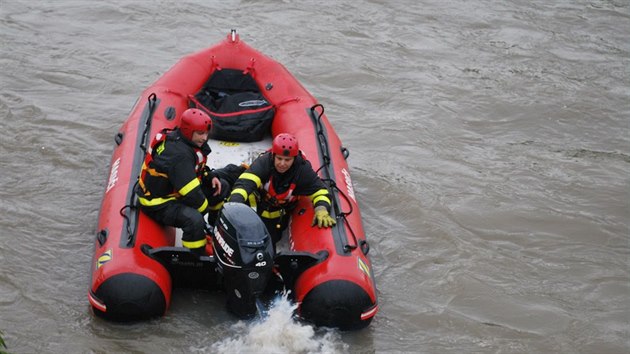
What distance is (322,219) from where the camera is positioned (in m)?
6.13

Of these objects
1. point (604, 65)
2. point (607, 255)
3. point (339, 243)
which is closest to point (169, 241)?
point (339, 243)

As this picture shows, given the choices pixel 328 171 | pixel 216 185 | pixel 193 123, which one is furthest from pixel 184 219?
pixel 328 171

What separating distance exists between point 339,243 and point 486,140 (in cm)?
396

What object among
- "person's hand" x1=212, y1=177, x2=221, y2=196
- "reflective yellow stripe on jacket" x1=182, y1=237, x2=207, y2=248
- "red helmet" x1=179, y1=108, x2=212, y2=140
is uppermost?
"red helmet" x1=179, y1=108, x2=212, y2=140

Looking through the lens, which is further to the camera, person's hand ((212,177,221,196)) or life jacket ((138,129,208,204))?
person's hand ((212,177,221,196))

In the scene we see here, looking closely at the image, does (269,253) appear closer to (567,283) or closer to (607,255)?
(567,283)

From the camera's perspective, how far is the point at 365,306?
5746 mm

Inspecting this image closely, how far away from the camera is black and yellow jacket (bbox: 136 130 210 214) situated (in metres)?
5.88

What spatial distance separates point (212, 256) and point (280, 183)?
74 centimetres

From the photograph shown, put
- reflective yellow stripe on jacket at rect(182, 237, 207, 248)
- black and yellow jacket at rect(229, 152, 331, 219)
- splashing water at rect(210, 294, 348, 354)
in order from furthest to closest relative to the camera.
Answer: black and yellow jacket at rect(229, 152, 331, 219) → reflective yellow stripe on jacket at rect(182, 237, 207, 248) → splashing water at rect(210, 294, 348, 354)

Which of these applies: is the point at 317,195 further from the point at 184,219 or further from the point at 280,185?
the point at 184,219

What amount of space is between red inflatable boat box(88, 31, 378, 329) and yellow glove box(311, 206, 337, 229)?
45mm

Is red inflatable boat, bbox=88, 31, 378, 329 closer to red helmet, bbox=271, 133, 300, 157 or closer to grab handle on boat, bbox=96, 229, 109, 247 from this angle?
grab handle on boat, bbox=96, 229, 109, 247

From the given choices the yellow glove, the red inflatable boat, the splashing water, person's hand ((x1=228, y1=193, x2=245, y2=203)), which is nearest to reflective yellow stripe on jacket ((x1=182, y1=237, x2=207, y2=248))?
the red inflatable boat
